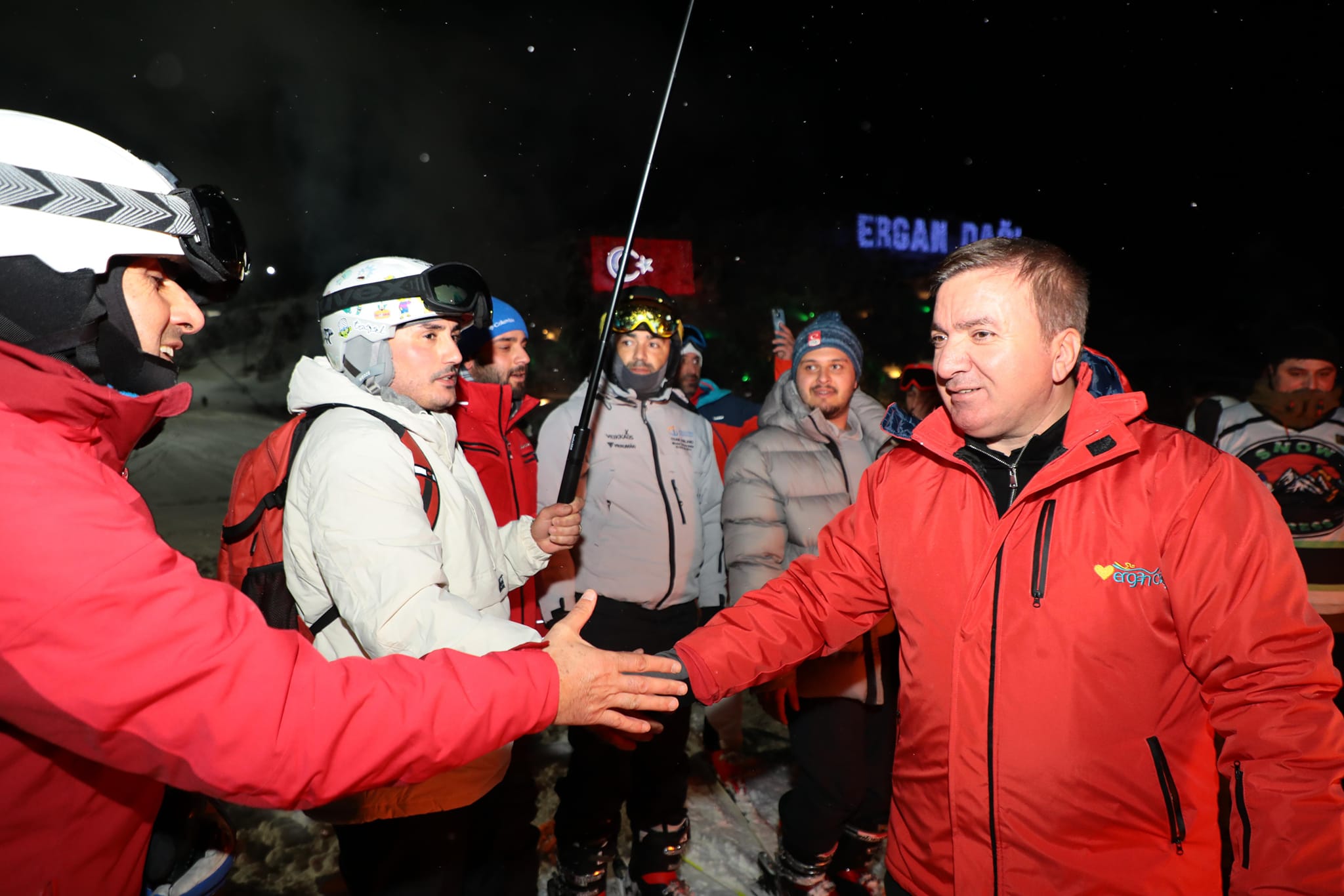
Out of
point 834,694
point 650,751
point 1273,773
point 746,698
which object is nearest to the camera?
point 1273,773

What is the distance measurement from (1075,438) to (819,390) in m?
2.40

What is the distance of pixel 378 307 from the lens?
9.18ft

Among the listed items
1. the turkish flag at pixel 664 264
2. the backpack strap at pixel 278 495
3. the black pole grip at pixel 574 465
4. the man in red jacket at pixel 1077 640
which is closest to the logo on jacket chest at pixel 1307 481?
the man in red jacket at pixel 1077 640

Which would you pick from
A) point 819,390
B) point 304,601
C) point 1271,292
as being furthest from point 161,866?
point 1271,292

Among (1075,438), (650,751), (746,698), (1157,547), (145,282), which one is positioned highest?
(145,282)

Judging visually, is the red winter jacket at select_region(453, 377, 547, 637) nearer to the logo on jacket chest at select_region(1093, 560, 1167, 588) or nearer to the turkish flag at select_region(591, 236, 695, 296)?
the logo on jacket chest at select_region(1093, 560, 1167, 588)

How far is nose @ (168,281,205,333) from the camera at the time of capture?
1786mm

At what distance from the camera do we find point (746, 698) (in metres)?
6.92

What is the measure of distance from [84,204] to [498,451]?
261 centimetres

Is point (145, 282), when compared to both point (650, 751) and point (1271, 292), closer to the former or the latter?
point (650, 751)

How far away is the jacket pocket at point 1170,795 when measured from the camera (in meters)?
1.81

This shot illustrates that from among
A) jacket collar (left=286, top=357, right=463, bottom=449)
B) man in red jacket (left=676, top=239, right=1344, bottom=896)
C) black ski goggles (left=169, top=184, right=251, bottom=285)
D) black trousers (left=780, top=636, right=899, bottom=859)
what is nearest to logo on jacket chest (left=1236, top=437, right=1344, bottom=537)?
black trousers (left=780, top=636, right=899, bottom=859)

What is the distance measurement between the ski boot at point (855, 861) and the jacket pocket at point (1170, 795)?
2404 millimetres

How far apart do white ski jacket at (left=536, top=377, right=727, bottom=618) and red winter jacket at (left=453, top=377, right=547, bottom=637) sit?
25cm
